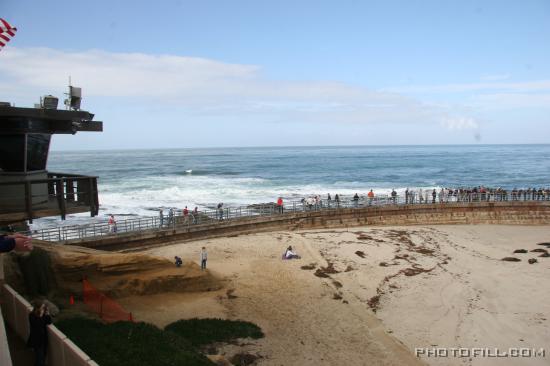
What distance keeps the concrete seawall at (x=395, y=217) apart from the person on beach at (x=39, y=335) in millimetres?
17027

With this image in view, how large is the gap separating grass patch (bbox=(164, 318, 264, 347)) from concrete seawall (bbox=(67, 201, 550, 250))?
11082mm

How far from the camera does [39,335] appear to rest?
7844 mm

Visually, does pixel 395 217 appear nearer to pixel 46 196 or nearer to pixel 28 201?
pixel 46 196

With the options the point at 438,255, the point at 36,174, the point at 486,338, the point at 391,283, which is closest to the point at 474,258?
the point at 438,255

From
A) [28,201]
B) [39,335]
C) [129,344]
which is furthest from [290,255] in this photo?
[39,335]

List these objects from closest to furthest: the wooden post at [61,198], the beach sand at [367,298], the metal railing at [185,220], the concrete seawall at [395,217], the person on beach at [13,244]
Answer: the person on beach at [13,244] < the wooden post at [61,198] < the beach sand at [367,298] < the metal railing at [185,220] < the concrete seawall at [395,217]

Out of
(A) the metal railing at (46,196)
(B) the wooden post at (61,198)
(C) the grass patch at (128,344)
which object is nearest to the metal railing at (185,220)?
(A) the metal railing at (46,196)

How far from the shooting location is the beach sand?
13.8 metres

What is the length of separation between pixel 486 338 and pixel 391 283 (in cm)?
A: 561

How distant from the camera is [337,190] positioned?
59.3 meters

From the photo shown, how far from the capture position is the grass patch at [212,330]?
13.2 meters

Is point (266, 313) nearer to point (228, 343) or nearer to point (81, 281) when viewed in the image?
point (228, 343)

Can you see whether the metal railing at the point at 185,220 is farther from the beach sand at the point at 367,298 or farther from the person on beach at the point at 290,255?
the person on beach at the point at 290,255

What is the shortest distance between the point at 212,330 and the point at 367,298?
23.6ft
